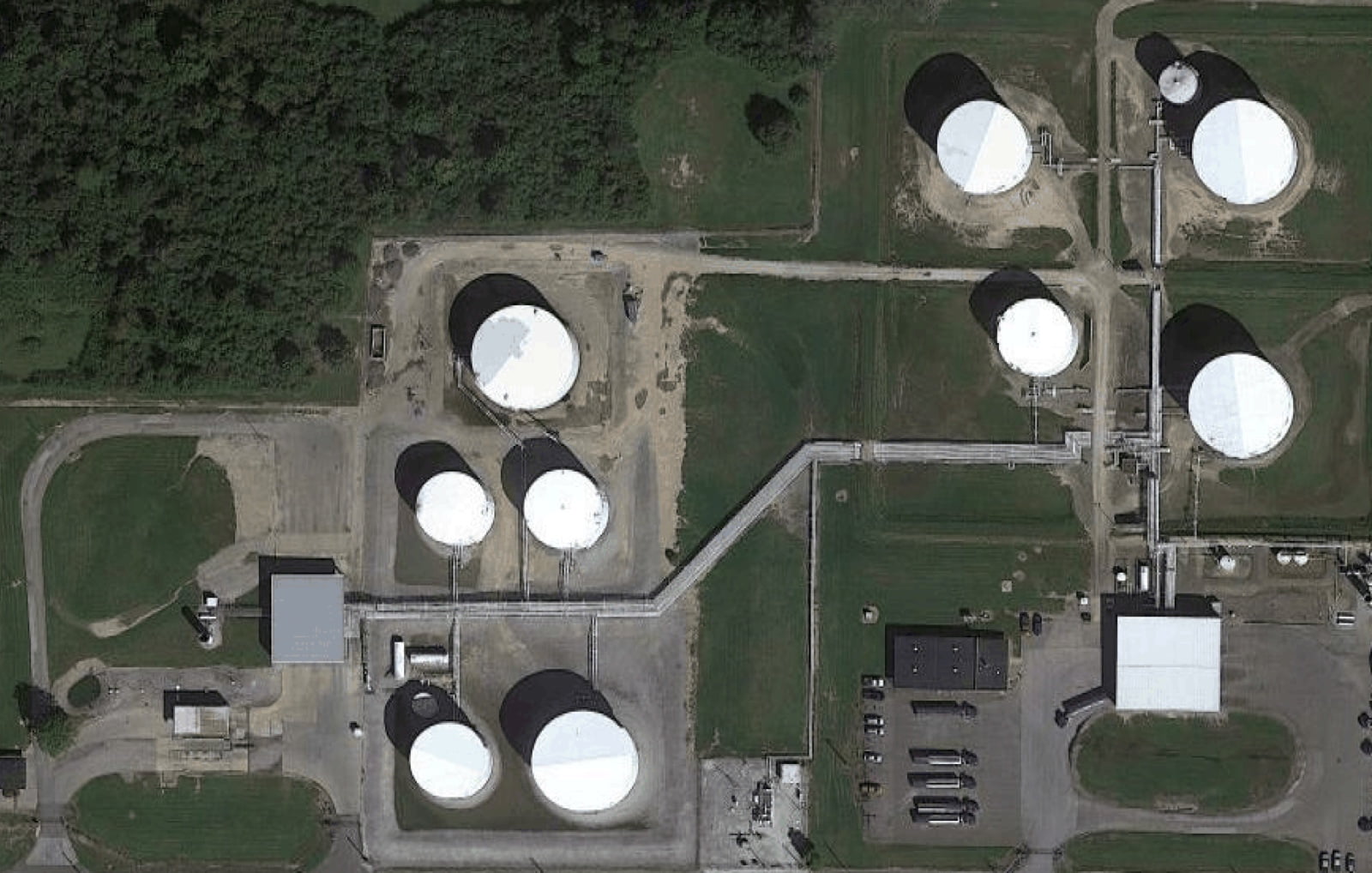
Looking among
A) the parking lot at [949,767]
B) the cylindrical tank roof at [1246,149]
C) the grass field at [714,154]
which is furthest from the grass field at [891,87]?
the parking lot at [949,767]

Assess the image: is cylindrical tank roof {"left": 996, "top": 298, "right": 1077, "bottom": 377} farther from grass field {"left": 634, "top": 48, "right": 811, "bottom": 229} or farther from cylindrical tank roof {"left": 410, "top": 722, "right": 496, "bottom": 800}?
cylindrical tank roof {"left": 410, "top": 722, "right": 496, "bottom": 800}

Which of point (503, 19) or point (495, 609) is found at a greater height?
point (503, 19)

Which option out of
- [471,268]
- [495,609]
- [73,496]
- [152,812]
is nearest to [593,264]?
[471,268]

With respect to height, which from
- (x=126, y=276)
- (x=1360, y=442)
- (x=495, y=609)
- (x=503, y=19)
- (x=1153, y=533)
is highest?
(x=503, y=19)

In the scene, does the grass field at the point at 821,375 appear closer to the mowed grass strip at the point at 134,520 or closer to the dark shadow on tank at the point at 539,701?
the dark shadow on tank at the point at 539,701

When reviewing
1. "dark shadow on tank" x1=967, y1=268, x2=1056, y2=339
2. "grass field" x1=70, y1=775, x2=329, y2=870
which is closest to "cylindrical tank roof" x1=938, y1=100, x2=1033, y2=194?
"dark shadow on tank" x1=967, y1=268, x2=1056, y2=339

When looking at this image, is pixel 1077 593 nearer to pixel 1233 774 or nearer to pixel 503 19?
pixel 1233 774
